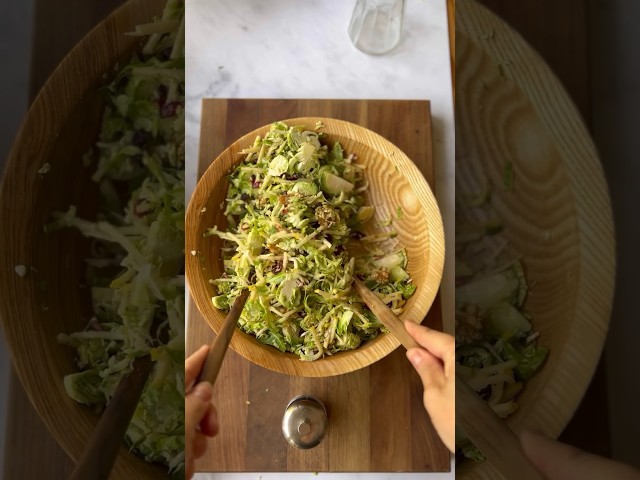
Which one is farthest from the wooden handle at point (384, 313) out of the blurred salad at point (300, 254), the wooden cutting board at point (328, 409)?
the wooden cutting board at point (328, 409)

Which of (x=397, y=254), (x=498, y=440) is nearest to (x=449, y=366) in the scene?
(x=498, y=440)

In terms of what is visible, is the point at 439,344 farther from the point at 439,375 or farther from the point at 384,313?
the point at 384,313

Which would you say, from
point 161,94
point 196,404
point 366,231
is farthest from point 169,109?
point 366,231

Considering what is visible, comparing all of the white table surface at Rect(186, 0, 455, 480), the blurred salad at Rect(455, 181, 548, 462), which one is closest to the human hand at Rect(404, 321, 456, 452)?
the blurred salad at Rect(455, 181, 548, 462)

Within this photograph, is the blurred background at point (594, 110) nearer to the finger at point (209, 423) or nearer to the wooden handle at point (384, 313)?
the finger at point (209, 423)

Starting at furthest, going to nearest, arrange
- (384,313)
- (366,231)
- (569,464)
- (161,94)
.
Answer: (366,231) < (384,313) < (161,94) < (569,464)
